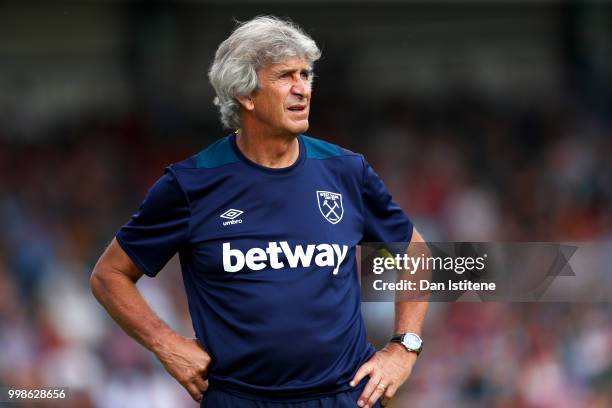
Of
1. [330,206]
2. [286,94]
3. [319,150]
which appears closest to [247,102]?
[286,94]

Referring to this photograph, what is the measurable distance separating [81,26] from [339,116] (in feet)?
11.6

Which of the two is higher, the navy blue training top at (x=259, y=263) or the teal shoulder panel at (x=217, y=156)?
the teal shoulder panel at (x=217, y=156)

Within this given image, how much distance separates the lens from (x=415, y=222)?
1077 cm

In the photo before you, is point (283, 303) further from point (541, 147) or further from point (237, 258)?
point (541, 147)

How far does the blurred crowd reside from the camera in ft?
28.8

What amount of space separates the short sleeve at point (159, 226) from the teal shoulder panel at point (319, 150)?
539 mm

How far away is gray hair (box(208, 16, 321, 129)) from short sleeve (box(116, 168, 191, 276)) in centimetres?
42

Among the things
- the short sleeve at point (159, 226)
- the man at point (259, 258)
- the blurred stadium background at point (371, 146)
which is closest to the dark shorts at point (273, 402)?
the man at point (259, 258)

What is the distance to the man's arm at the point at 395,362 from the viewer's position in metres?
4.21

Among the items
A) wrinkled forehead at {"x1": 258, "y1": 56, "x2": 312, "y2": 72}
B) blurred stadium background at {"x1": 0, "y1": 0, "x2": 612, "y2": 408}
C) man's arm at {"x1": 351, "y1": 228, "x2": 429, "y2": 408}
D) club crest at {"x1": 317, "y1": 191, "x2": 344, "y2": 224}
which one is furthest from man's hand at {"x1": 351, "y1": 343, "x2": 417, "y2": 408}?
blurred stadium background at {"x1": 0, "y1": 0, "x2": 612, "y2": 408}

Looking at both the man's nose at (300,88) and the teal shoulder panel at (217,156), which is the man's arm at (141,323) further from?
the man's nose at (300,88)

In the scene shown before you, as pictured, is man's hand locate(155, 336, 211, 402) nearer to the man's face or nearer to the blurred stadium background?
the man's face

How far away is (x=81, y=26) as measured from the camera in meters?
13.8

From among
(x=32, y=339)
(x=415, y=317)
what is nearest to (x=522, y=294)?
(x=415, y=317)
